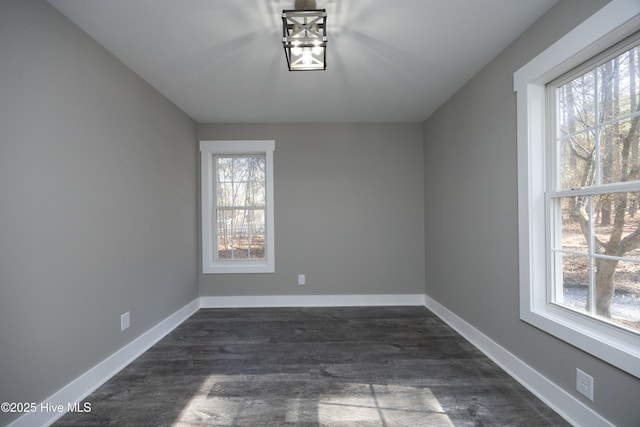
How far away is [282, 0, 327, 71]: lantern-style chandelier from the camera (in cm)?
166

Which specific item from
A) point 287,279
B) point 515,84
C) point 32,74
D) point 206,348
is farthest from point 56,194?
point 515,84

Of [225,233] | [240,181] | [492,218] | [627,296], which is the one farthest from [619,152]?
[225,233]

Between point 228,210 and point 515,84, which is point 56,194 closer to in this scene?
point 228,210

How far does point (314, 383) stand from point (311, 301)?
1.82 meters

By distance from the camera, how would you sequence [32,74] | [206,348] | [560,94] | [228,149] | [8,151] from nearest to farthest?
[8,151]
[32,74]
[560,94]
[206,348]
[228,149]

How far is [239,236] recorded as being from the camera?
13.3ft

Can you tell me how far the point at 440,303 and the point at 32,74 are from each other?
13.3 feet

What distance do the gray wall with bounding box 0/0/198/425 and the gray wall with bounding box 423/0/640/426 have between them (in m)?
3.07

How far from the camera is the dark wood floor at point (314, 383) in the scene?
178cm

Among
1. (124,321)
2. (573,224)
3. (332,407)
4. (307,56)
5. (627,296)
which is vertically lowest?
(332,407)

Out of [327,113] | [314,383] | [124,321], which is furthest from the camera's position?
[327,113]

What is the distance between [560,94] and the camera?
193 cm

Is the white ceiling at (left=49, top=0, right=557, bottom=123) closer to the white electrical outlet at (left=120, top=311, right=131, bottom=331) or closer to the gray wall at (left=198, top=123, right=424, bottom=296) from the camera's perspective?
the gray wall at (left=198, top=123, right=424, bottom=296)

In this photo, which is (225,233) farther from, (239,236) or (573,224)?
(573,224)
